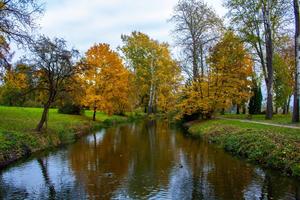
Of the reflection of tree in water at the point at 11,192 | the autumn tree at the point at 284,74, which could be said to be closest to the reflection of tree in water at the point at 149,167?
the reflection of tree in water at the point at 11,192

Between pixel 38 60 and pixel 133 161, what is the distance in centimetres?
1159

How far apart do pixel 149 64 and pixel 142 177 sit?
5473cm

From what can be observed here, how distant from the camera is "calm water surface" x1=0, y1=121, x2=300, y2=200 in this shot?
13281mm

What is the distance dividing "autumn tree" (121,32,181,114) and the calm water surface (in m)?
43.0

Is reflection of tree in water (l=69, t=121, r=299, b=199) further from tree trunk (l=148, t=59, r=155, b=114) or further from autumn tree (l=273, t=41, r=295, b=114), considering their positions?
tree trunk (l=148, t=59, r=155, b=114)

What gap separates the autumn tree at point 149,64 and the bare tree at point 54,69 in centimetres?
3641

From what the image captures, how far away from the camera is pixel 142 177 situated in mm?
16000

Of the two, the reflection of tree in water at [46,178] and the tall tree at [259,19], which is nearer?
the reflection of tree in water at [46,178]

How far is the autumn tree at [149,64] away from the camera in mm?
67188

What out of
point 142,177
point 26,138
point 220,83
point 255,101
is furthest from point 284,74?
point 142,177

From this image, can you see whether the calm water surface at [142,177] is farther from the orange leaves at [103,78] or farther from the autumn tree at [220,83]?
the orange leaves at [103,78]

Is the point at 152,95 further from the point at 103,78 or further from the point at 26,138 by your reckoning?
the point at 26,138

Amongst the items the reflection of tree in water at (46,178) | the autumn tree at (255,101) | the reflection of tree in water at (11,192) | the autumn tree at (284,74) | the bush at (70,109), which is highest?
the autumn tree at (284,74)

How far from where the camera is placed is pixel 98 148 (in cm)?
2533
